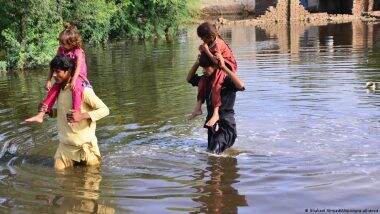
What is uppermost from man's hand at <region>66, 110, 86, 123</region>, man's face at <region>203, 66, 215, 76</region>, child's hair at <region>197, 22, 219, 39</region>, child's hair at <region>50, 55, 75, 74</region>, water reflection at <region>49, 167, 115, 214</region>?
child's hair at <region>197, 22, 219, 39</region>

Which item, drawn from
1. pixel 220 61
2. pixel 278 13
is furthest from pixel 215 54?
pixel 278 13

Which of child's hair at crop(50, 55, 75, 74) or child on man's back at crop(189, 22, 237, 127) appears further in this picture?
child on man's back at crop(189, 22, 237, 127)

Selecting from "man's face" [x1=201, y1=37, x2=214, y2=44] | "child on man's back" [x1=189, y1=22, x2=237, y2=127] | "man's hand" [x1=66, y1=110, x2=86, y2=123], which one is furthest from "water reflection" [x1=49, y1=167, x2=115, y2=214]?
"man's face" [x1=201, y1=37, x2=214, y2=44]

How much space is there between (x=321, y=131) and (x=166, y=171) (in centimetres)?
267

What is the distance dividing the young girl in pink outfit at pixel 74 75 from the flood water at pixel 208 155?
2.56 ft

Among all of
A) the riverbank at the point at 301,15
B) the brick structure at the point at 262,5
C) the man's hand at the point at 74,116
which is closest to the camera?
the man's hand at the point at 74,116

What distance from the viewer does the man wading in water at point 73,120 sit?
20.4ft

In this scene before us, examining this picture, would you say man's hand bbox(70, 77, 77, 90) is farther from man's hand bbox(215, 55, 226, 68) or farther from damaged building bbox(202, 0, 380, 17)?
damaged building bbox(202, 0, 380, 17)

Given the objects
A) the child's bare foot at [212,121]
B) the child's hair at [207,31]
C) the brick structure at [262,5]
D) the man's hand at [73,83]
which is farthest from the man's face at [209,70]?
the brick structure at [262,5]

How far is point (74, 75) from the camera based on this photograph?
630cm

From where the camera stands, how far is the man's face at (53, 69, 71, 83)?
6.27 metres

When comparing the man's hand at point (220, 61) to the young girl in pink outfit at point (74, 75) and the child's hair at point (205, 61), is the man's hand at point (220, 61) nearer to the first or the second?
the child's hair at point (205, 61)

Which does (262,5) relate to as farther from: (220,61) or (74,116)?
(74,116)

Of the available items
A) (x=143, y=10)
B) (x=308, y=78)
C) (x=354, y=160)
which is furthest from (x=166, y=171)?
(x=143, y=10)
